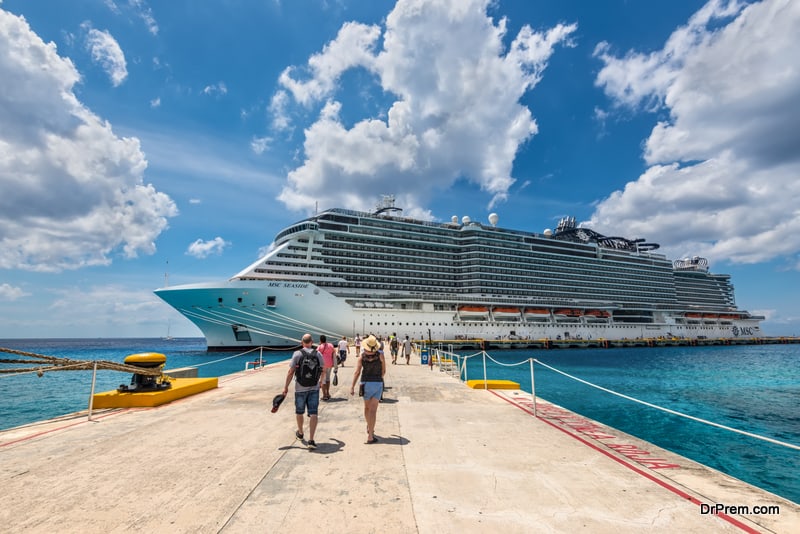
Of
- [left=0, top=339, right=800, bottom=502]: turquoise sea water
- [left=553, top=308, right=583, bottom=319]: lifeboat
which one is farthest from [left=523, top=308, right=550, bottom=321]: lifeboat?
[left=0, top=339, right=800, bottom=502]: turquoise sea water

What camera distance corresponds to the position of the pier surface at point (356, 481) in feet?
10.2

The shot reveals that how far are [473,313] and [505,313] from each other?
6747mm

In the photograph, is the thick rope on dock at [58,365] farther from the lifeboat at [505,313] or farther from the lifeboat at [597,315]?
the lifeboat at [597,315]

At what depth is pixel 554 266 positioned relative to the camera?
6681 cm

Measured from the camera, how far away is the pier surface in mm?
3113

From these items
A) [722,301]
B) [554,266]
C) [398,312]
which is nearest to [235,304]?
[398,312]

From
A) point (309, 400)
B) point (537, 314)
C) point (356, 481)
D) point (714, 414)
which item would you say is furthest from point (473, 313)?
point (356, 481)

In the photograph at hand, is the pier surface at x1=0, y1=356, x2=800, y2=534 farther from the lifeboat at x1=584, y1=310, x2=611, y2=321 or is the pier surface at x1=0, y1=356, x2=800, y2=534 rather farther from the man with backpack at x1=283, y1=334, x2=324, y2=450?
the lifeboat at x1=584, y1=310, x2=611, y2=321

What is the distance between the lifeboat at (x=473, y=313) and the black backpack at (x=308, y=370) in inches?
1856

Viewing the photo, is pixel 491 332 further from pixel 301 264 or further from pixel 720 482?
pixel 720 482

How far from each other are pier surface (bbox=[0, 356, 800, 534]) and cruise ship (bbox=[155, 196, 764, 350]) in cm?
3267

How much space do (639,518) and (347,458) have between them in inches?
129

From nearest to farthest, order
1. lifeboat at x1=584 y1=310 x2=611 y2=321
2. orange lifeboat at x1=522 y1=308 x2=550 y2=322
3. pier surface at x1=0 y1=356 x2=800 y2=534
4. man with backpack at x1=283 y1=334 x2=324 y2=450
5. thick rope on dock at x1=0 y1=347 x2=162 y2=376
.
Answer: pier surface at x1=0 y1=356 x2=800 y2=534
man with backpack at x1=283 y1=334 x2=324 y2=450
thick rope on dock at x1=0 y1=347 x2=162 y2=376
orange lifeboat at x1=522 y1=308 x2=550 y2=322
lifeboat at x1=584 y1=310 x2=611 y2=321

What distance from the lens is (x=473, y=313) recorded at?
52.8 meters
